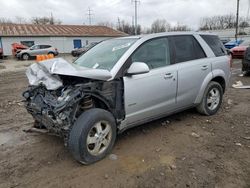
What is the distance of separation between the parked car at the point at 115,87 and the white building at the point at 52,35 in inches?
1285

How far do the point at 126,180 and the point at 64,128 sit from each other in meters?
1.03

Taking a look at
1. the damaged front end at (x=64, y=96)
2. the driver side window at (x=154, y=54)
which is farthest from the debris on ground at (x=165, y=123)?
the damaged front end at (x=64, y=96)

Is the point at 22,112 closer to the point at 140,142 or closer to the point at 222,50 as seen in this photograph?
the point at 140,142

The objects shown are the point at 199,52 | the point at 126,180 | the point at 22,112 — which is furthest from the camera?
the point at 22,112

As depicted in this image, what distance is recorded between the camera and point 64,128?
3262mm

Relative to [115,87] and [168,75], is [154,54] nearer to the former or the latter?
[168,75]

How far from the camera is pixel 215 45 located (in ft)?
17.8

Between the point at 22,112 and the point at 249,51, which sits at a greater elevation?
the point at 249,51

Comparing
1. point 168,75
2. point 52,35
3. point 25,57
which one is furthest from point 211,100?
point 52,35

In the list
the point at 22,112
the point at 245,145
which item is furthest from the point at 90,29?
the point at 245,145

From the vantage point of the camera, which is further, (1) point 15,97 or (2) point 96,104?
(1) point 15,97

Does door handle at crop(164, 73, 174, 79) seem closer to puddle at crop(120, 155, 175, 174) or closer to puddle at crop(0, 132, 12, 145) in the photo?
puddle at crop(120, 155, 175, 174)

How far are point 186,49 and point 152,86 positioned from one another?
1286 millimetres

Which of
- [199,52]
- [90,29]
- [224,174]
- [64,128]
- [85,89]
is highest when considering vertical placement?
[90,29]
